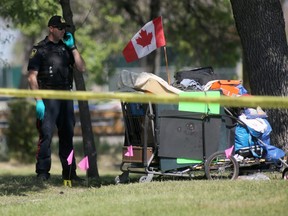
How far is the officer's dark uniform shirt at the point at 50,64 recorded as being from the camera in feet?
33.2

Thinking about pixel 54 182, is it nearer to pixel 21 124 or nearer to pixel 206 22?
pixel 21 124

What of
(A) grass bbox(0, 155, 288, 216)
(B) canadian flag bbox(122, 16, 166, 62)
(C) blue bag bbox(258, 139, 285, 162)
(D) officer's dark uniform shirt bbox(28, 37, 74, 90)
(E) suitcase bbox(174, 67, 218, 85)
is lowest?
(A) grass bbox(0, 155, 288, 216)

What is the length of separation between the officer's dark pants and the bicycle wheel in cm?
190

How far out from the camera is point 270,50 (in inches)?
418

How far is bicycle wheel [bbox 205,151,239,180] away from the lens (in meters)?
9.58

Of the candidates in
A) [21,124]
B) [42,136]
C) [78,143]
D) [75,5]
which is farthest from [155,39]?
[75,5]

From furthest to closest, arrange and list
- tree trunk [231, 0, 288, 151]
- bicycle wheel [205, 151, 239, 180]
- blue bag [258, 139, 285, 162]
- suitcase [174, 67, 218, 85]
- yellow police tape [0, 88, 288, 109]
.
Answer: tree trunk [231, 0, 288, 151], suitcase [174, 67, 218, 85], blue bag [258, 139, 285, 162], bicycle wheel [205, 151, 239, 180], yellow police tape [0, 88, 288, 109]

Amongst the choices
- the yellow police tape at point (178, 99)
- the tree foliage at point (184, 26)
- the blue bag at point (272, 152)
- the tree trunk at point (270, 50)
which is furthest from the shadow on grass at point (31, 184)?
the tree foliage at point (184, 26)

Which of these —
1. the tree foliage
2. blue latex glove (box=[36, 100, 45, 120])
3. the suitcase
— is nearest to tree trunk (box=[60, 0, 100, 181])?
blue latex glove (box=[36, 100, 45, 120])

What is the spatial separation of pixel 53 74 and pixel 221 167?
234 cm

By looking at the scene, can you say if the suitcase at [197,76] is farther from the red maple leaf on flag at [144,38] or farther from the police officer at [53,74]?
the police officer at [53,74]

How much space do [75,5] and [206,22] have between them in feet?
22.8

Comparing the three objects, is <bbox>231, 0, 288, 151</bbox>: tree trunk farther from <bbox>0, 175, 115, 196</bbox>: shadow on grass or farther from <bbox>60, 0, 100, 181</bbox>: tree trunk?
<bbox>60, 0, 100, 181</bbox>: tree trunk

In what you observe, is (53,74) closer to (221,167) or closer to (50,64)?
(50,64)
